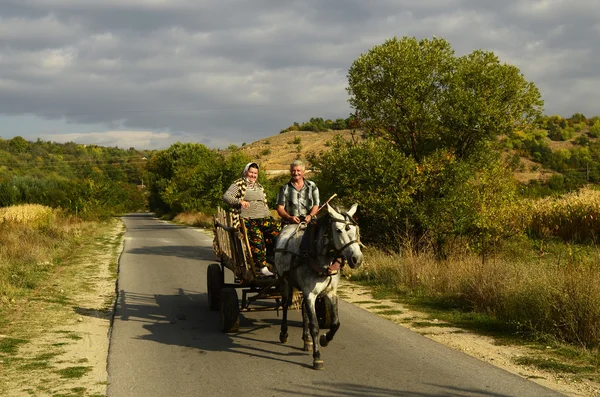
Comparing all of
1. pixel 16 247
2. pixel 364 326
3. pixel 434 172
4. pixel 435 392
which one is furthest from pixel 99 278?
pixel 435 392

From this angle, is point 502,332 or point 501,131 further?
point 501,131

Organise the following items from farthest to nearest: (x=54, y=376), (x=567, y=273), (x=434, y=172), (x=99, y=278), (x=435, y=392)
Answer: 1. (x=434, y=172)
2. (x=99, y=278)
3. (x=567, y=273)
4. (x=54, y=376)
5. (x=435, y=392)

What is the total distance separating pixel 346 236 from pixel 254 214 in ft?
9.51

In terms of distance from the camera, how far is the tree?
1770cm

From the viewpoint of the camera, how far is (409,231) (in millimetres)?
17312

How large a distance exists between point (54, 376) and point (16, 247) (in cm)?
1366

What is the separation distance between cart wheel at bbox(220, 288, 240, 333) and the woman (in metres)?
0.60

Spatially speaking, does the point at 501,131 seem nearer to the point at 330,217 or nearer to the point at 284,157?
the point at 330,217

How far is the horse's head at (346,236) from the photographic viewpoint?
22.4 feet

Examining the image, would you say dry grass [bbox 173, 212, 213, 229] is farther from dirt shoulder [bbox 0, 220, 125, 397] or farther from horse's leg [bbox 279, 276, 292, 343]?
horse's leg [bbox 279, 276, 292, 343]

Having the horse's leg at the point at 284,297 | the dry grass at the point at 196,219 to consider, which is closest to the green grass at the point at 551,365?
the horse's leg at the point at 284,297

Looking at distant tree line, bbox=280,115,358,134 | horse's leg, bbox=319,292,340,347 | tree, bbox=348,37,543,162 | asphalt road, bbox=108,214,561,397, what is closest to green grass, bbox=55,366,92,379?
asphalt road, bbox=108,214,561,397

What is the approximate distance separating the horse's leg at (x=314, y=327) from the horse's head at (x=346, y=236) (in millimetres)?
844

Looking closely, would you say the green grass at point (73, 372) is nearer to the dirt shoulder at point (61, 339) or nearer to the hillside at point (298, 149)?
the dirt shoulder at point (61, 339)
